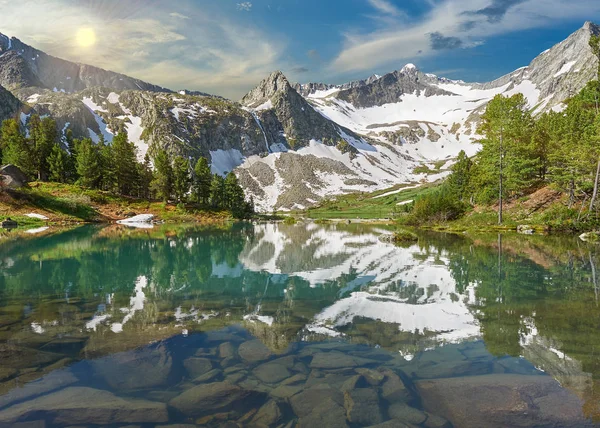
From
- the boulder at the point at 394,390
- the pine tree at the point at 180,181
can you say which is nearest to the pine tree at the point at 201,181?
the pine tree at the point at 180,181

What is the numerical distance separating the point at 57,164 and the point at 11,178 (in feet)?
83.9

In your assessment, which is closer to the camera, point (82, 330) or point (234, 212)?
point (82, 330)

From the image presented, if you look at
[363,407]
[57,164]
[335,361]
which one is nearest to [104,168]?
[57,164]

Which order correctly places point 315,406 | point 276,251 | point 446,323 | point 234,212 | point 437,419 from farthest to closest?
1. point 234,212
2. point 276,251
3. point 446,323
4. point 315,406
5. point 437,419

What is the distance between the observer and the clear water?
22.6 feet

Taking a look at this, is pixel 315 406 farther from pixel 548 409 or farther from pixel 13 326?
pixel 13 326

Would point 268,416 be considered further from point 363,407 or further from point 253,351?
point 253,351

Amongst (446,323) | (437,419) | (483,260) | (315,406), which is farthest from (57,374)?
(483,260)

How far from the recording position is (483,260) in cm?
2639

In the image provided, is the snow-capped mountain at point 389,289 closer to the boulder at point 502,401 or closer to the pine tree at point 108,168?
the boulder at point 502,401

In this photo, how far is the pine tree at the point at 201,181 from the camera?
113562mm

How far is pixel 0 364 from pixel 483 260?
87.9 ft

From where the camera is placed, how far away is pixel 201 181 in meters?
A: 114

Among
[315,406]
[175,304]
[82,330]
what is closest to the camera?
[315,406]
